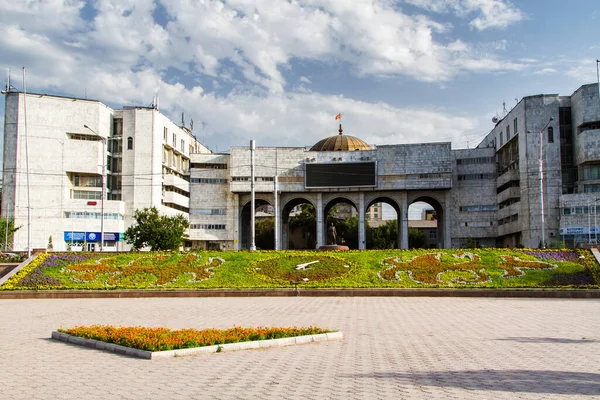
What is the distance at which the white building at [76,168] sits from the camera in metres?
63.4

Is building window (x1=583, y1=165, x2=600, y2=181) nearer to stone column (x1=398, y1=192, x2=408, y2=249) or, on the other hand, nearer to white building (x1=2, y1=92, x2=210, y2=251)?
stone column (x1=398, y1=192, x2=408, y2=249)

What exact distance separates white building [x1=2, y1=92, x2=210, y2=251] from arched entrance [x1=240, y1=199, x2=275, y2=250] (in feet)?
40.5

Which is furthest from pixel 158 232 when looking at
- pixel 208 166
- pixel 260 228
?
pixel 260 228

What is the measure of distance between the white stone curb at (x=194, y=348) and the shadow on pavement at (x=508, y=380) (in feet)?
9.20

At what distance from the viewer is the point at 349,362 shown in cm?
921

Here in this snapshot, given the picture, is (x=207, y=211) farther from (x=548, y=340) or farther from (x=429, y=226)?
(x=548, y=340)

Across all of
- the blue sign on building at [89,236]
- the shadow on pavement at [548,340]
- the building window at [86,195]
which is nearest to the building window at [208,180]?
the building window at [86,195]

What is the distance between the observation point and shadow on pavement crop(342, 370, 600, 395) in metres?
7.20

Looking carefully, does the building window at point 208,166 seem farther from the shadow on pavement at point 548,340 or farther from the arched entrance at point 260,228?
the shadow on pavement at point 548,340

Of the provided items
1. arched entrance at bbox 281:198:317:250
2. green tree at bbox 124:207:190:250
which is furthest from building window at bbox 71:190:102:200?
arched entrance at bbox 281:198:317:250

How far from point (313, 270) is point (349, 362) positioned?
19.7 m

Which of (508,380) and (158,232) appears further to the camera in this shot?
(158,232)

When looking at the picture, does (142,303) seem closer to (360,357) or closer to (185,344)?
(185,344)

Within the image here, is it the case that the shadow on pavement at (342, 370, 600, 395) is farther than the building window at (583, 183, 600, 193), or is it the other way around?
the building window at (583, 183, 600, 193)
